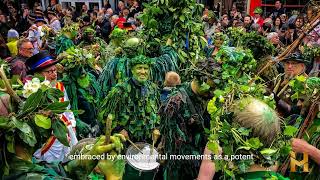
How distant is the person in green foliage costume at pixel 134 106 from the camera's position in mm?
4551

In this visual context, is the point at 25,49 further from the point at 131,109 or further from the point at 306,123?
the point at 306,123

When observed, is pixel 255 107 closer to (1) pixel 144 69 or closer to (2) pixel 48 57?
(1) pixel 144 69

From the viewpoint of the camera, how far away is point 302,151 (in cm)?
293

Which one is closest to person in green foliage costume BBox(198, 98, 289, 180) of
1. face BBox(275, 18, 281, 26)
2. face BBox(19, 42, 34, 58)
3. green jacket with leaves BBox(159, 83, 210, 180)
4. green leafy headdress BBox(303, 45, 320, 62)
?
green jacket with leaves BBox(159, 83, 210, 180)

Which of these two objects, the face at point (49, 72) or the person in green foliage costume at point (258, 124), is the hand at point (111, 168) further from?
the face at point (49, 72)

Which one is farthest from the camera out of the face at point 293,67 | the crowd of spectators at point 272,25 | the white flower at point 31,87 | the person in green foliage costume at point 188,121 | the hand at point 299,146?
the crowd of spectators at point 272,25

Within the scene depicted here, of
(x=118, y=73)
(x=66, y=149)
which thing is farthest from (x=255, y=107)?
(x=118, y=73)

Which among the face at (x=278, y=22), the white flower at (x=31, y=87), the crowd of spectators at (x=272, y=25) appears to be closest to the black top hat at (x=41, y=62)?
the white flower at (x=31, y=87)

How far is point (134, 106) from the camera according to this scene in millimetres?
4590

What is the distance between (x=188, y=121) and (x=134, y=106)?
3.47ft

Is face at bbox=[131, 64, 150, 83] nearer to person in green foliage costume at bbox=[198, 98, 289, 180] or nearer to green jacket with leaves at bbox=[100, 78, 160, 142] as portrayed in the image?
green jacket with leaves at bbox=[100, 78, 160, 142]

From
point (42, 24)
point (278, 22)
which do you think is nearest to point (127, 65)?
point (42, 24)

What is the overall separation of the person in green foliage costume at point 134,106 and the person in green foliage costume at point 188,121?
0.79 metres

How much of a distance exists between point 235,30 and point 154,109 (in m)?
3.20
